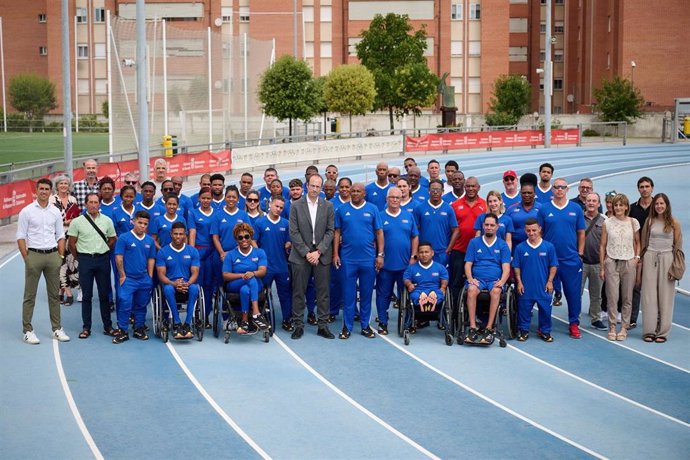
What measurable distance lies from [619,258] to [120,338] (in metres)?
6.13

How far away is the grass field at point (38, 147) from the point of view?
158ft

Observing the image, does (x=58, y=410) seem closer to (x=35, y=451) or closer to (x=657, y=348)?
(x=35, y=451)

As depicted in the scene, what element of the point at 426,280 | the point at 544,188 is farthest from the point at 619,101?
the point at 426,280

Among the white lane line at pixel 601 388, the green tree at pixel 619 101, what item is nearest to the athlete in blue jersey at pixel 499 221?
the white lane line at pixel 601 388

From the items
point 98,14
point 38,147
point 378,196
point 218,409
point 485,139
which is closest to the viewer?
point 218,409

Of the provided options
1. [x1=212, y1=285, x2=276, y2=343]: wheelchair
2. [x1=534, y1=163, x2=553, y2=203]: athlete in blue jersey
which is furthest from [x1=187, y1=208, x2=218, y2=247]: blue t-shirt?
[x1=534, y1=163, x2=553, y2=203]: athlete in blue jersey

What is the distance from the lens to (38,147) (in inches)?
2224

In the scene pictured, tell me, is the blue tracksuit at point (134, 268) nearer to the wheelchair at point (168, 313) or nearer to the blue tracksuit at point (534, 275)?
the wheelchair at point (168, 313)

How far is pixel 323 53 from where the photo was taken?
8225 cm

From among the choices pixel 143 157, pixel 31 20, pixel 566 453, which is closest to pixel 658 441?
pixel 566 453

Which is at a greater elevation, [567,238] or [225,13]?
[225,13]

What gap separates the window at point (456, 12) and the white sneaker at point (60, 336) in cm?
7287

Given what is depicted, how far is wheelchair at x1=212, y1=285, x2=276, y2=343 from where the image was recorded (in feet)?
41.7

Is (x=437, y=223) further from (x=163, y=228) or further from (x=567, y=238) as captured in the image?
(x=163, y=228)
